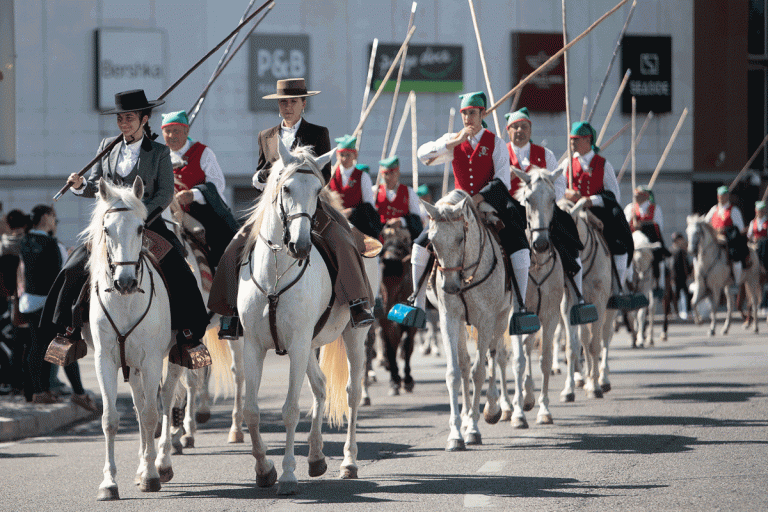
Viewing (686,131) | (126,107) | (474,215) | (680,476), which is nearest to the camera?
(680,476)

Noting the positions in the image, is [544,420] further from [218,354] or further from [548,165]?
[218,354]

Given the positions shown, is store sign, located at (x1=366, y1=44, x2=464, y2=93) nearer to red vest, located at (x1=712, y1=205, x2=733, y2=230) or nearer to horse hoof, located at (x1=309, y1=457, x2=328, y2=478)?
red vest, located at (x1=712, y1=205, x2=733, y2=230)

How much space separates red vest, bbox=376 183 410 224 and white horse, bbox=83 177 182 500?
6.70 m

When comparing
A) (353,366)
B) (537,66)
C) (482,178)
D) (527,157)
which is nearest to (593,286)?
(527,157)

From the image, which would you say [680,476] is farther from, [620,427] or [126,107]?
[126,107]

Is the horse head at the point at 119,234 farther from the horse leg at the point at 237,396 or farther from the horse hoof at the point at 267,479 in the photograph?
the horse leg at the point at 237,396

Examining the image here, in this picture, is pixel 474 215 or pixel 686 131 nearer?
pixel 474 215

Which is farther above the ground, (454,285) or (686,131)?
(686,131)

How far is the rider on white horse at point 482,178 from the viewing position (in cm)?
983

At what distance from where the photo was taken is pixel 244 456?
8.95m

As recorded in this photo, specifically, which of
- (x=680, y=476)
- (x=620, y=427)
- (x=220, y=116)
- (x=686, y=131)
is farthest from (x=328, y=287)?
(x=686, y=131)

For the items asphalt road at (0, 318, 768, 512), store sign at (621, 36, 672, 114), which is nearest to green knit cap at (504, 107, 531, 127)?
asphalt road at (0, 318, 768, 512)

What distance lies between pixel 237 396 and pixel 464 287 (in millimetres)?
2361

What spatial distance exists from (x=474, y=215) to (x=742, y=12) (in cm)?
2969
